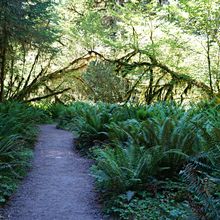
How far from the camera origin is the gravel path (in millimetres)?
3904

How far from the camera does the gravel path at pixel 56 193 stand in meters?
3.90

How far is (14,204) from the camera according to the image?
13.8 ft

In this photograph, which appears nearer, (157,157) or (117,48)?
(157,157)

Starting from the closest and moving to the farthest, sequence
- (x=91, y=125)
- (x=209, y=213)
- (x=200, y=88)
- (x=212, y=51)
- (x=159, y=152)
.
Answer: (x=209, y=213)
(x=159, y=152)
(x=91, y=125)
(x=212, y=51)
(x=200, y=88)

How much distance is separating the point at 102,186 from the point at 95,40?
14.3 meters

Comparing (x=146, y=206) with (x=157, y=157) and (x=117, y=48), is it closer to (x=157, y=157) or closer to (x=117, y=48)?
(x=157, y=157)

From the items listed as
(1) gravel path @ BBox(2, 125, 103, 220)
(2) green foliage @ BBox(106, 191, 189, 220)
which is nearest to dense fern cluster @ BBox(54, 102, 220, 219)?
(2) green foliage @ BBox(106, 191, 189, 220)

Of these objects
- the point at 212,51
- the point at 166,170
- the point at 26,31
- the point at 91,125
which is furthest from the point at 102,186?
the point at 212,51

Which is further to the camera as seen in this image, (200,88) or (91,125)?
(200,88)

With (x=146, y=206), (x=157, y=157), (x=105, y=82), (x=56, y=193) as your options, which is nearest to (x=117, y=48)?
(x=105, y=82)

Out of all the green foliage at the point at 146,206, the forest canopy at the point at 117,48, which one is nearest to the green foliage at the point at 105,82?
the forest canopy at the point at 117,48

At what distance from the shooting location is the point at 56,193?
4.62 metres

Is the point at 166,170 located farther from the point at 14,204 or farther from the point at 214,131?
the point at 14,204

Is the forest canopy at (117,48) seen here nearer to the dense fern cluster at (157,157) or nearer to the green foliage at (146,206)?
the dense fern cluster at (157,157)
